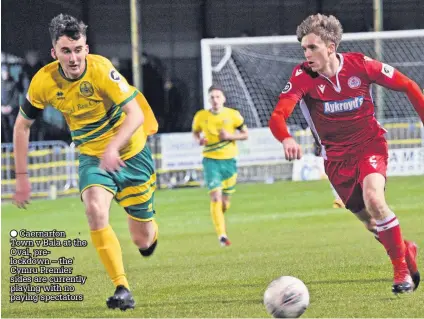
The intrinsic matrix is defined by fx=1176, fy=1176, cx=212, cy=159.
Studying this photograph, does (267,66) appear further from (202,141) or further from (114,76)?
(114,76)

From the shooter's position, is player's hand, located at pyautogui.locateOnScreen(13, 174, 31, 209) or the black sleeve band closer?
player's hand, located at pyautogui.locateOnScreen(13, 174, 31, 209)

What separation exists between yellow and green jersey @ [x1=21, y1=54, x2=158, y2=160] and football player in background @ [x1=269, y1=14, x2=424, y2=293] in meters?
0.99

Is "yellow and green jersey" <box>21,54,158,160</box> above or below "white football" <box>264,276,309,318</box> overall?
above

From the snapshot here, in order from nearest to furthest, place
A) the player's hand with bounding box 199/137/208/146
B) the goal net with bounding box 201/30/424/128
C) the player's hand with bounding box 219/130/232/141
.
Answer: the player's hand with bounding box 219/130/232/141 < the player's hand with bounding box 199/137/208/146 < the goal net with bounding box 201/30/424/128

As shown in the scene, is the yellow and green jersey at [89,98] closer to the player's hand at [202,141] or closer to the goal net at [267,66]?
the player's hand at [202,141]

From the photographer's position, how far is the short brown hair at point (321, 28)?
705cm

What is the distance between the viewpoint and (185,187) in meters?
17.9

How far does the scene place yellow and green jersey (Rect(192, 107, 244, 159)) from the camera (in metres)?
11.7

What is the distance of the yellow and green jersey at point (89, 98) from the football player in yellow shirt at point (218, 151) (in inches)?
167

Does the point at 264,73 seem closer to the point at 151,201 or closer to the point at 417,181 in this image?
the point at 417,181

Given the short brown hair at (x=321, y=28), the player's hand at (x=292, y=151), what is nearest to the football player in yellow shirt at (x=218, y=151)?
the short brown hair at (x=321, y=28)

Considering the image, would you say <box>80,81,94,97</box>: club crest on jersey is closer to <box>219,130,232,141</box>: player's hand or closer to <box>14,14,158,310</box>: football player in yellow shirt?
<box>14,14,158,310</box>: football player in yellow shirt

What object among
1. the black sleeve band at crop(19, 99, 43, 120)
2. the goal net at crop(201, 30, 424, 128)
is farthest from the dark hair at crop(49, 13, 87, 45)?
the goal net at crop(201, 30, 424, 128)

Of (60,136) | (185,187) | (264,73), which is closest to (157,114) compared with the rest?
(60,136)
